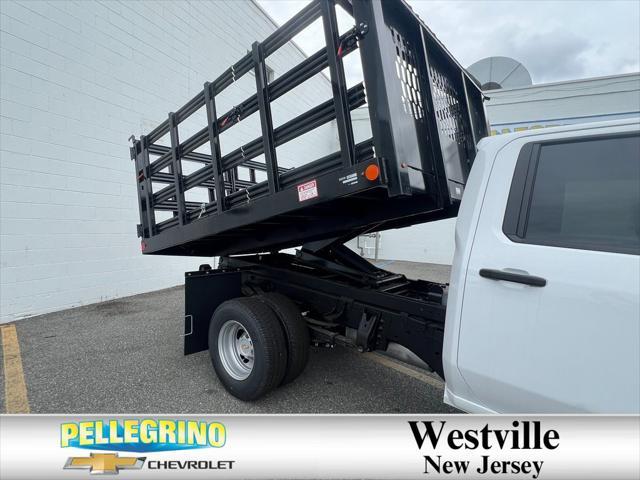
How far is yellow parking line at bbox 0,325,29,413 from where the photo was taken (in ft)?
9.27

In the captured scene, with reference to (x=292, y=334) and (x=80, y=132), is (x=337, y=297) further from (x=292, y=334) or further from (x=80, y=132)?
(x=80, y=132)

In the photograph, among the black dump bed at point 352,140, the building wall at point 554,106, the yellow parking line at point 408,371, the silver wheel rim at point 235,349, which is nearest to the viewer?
the black dump bed at point 352,140

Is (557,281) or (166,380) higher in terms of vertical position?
(557,281)

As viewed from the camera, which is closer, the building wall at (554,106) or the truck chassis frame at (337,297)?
the truck chassis frame at (337,297)

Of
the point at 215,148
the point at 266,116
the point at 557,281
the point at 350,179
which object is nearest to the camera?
the point at 557,281

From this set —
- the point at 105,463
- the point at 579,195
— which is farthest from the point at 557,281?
the point at 105,463

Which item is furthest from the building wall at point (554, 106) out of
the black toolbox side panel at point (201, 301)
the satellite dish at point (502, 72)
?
the black toolbox side panel at point (201, 301)

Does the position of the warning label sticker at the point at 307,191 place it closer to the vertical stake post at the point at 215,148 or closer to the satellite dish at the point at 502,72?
the vertical stake post at the point at 215,148

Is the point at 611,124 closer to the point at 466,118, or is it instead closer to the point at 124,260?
the point at 466,118

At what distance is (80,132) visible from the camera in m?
6.11

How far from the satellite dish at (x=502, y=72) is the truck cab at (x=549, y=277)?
37.8 feet

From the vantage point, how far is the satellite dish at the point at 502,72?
1132 centimetres

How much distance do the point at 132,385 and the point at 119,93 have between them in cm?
587

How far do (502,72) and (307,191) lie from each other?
12279 mm
